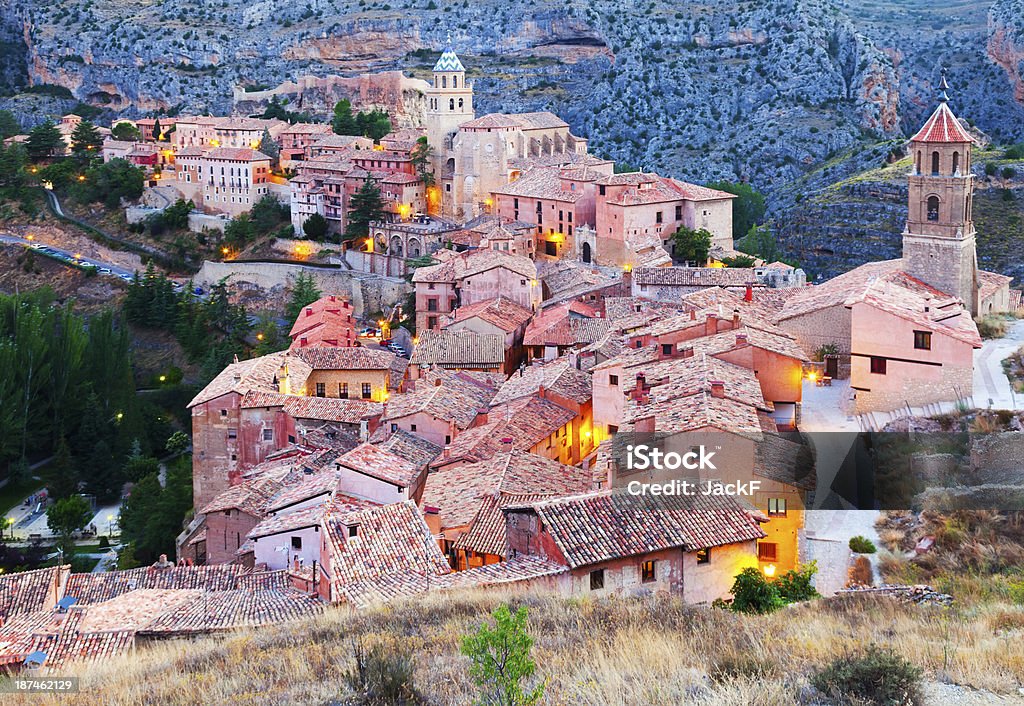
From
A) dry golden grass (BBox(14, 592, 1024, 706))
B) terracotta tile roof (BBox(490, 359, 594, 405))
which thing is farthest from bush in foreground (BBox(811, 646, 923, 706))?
terracotta tile roof (BBox(490, 359, 594, 405))

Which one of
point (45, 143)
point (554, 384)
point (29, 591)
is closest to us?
point (29, 591)

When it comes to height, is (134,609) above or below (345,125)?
below

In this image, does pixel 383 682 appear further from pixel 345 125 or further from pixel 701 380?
pixel 345 125

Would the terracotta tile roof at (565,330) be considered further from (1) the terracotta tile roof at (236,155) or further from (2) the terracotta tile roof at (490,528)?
(1) the terracotta tile roof at (236,155)

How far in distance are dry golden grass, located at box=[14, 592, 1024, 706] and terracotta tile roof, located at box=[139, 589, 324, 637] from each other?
115 centimetres

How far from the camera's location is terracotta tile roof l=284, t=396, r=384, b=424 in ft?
80.6

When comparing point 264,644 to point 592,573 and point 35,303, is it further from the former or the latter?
point 35,303

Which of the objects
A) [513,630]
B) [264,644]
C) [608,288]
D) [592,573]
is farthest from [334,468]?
[608,288]

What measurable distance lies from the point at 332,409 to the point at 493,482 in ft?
26.9

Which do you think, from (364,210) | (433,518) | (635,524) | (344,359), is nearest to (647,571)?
Answer: (635,524)

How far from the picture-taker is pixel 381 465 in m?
18.9

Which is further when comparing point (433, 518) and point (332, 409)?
point (332, 409)

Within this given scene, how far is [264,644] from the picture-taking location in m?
10.4

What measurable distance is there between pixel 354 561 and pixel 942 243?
1156 centimetres
